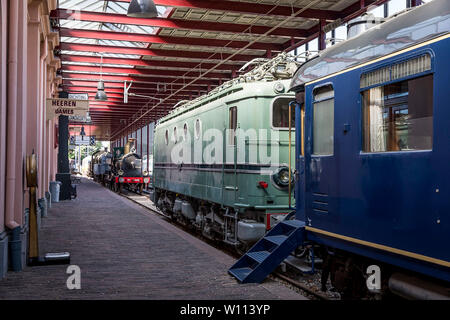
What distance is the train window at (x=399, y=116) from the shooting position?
4.93 metres

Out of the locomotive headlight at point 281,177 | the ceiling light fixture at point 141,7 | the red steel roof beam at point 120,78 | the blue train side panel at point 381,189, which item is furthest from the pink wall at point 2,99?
the red steel roof beam at point 120,78

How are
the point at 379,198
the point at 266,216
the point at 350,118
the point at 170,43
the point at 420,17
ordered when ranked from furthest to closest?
the point at 170,43 → the point at 266,216 → the point at 350,118 → the point at 379,198 → the point at 420,17

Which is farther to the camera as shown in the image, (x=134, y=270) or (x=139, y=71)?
(x=139, y=71)

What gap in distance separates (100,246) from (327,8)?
11.4 meters

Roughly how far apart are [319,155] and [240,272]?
231 centimetres

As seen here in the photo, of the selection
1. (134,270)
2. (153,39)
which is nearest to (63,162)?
(153,39)

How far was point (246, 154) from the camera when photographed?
987 centimetres

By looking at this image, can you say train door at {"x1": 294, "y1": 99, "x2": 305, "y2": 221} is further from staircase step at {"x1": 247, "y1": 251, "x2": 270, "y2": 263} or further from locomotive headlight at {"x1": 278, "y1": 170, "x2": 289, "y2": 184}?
locomotive headlight at {"x1": 278, "y1": 170, "x2": 289, "y2": 184}

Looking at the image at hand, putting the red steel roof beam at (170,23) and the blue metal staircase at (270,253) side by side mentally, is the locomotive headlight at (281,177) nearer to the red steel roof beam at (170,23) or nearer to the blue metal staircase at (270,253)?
the blue metal staircase at (270,253)

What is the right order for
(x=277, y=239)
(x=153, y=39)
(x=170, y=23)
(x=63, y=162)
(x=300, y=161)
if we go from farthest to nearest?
(x=63, y=162), (x=153, y=39), (x=170, y=23), (x=277, y=239), (x=300, y=161)

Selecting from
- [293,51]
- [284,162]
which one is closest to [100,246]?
[284,162]

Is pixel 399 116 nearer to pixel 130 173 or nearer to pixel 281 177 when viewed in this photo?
pixel 281 177

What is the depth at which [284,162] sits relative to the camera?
9.78m
